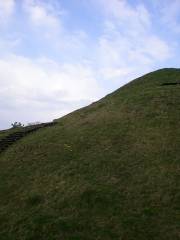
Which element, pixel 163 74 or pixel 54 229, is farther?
pixel 163 74

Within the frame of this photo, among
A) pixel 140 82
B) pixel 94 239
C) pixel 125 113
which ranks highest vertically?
pixel 140 82

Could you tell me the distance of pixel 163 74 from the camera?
56.5 m

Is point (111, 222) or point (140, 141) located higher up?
point (140, 141)

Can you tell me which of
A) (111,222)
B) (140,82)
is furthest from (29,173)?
(140,82)

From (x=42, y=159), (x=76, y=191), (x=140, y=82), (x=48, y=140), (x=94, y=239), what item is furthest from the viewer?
(x=140, y=82)

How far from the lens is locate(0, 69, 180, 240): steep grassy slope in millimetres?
22703

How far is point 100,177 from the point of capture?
28312mm

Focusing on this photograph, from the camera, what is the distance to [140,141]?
33719 millimetres

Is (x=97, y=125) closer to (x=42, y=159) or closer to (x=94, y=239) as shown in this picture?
(x=42, y=159)

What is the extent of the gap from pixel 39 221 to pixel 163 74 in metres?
37.5

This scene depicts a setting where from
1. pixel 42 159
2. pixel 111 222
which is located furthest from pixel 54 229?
pixel 42 159

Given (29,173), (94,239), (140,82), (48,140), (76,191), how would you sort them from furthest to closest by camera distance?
(140,82) → (48,140) → (29,173) → (76,191) → (94,239)

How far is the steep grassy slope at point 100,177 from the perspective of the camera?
2270cm

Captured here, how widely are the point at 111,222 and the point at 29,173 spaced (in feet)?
33.4
